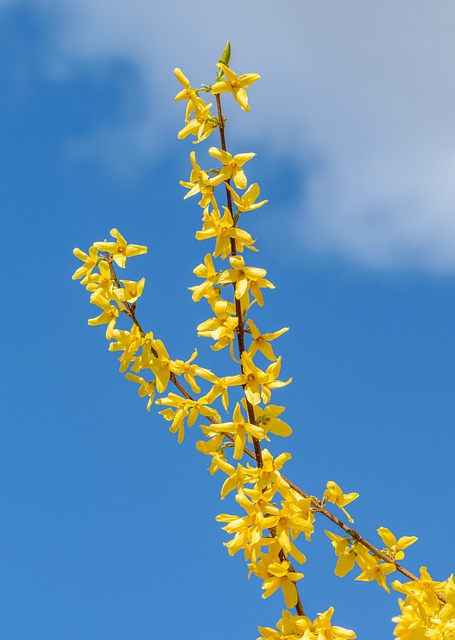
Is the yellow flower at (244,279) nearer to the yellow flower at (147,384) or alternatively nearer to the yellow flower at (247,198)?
the yellow flower at (247,198)

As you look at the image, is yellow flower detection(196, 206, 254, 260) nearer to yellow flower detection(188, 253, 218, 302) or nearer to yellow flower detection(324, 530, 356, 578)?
yellow flower detection(188, 253, 218, 302)

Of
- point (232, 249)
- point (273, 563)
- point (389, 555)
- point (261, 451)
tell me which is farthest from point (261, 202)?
point (389, 555)

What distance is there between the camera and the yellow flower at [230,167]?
2.55 m

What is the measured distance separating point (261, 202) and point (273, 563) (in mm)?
1229

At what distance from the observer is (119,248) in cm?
309

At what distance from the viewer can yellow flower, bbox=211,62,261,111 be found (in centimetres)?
264

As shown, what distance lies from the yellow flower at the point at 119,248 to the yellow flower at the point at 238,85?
76cm

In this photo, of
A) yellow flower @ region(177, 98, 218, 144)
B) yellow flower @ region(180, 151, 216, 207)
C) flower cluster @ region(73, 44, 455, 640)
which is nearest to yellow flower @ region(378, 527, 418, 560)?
flower cluster @ region(73, 44, 455, 640)

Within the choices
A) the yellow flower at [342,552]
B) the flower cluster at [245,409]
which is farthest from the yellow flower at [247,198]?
the yellow flower at [342,552]

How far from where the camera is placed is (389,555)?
2.87 metres

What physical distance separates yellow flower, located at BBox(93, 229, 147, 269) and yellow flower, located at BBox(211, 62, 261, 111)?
29.9 inches

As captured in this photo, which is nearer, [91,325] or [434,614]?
[434,614]

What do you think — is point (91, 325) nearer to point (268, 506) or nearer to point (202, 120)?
point (202, 120)

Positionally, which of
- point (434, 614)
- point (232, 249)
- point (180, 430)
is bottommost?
point (434, 614)
